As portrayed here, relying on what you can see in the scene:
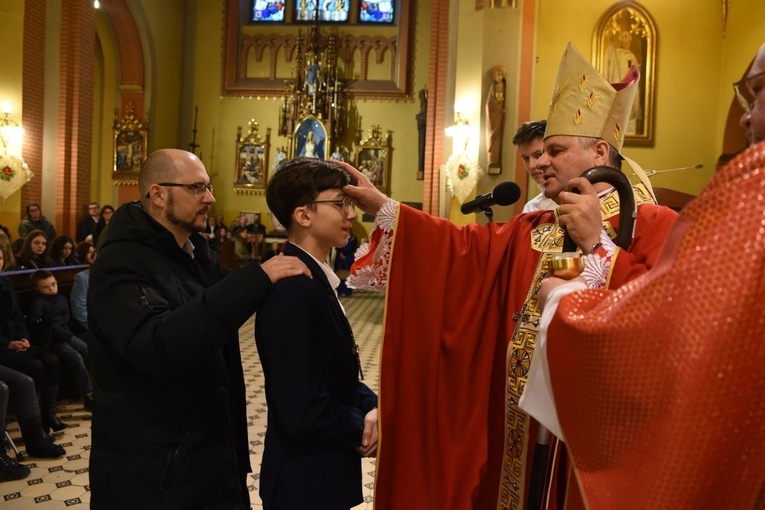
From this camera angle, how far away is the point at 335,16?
1817 cm

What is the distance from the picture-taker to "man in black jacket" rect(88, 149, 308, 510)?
64.9 inches

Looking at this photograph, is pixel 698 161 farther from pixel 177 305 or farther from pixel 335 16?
pixel 335 16

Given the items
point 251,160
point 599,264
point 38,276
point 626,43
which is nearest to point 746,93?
point 599,264

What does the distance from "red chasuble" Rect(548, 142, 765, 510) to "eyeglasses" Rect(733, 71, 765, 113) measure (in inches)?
10.3

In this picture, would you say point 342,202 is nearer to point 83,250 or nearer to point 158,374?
point 158,374

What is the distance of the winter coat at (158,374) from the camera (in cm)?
165

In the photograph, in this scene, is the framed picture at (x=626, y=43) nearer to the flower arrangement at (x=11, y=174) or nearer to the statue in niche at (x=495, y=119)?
the statue in niche at (x=495, y=119)

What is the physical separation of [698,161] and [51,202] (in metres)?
11.0

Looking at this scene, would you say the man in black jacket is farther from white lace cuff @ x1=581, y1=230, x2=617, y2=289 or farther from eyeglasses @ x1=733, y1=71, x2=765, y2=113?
eyeglasses @ x1=733, y1=71, x2=765, y2=113

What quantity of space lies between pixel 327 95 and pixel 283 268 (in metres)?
16.4

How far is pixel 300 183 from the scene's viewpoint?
187cm

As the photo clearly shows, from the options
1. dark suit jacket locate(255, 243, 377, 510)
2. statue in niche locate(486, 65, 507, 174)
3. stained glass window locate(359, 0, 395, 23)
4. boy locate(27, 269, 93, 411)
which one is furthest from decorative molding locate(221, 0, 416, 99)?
dark suit jacket locate(255, 243, 377, 510)

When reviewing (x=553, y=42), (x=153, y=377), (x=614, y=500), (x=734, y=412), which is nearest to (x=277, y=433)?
(x=153, y=377)

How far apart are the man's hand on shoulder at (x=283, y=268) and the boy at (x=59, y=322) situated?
12.7 feet
